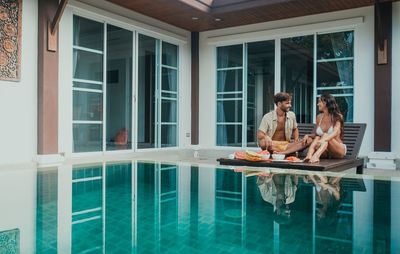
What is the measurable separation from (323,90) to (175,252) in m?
7.25

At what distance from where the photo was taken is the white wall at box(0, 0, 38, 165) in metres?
5.30

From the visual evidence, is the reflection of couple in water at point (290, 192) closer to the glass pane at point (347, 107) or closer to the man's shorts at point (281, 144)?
the man's shorts at point (281, 144)

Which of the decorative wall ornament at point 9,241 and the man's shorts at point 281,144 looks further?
the man's shorts at point 281,144

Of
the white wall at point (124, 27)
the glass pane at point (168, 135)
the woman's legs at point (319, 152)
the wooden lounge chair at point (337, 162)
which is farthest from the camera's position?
the glass pane at point (168, 135)

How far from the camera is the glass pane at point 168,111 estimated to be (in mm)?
8461

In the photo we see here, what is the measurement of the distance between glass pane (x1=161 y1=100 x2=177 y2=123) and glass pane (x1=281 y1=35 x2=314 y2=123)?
2741 millimetres

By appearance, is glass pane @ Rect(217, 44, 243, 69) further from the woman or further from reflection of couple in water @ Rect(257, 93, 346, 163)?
the woman

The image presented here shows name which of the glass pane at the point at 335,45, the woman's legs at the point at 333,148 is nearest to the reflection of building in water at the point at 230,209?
the woman's legs at the point at 333,148

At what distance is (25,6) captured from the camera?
5500 millimetres

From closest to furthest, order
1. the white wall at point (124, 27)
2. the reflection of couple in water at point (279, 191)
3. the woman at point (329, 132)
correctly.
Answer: the reflection of couple in water at point (279, 191)
the woman at point (329, 132)
the white wall at point (124, 27)

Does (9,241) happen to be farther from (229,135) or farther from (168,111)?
(229,135)

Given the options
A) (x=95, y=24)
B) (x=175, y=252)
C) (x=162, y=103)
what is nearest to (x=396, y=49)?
(x=162, y=103)

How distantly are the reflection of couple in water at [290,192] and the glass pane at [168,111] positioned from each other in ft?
19.0

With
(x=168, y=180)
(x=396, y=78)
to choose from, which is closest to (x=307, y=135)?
(x=168, y=180)
